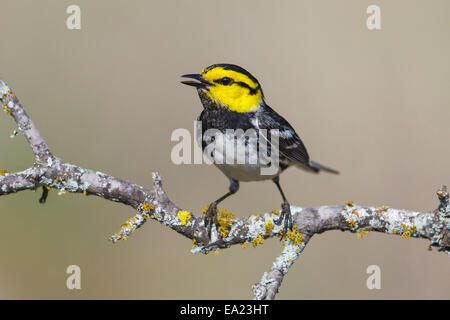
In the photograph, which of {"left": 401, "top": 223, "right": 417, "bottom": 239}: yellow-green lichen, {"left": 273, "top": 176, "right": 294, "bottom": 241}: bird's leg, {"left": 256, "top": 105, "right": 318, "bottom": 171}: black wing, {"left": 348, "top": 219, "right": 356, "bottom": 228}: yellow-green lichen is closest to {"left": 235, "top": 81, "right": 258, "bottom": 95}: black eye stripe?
{"left": 256, "top": 105, "right": 318, "bottom": 171}: black wing

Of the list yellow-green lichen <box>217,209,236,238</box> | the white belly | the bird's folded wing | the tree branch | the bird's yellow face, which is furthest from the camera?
the bird's folded wing

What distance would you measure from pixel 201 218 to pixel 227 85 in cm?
115

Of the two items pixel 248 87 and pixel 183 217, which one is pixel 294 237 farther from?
pixel 248 87

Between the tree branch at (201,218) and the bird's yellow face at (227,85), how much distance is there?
96cm

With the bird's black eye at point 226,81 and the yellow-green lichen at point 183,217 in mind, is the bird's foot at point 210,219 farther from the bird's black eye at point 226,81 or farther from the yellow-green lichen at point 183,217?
the bird's black eye at point 226,81

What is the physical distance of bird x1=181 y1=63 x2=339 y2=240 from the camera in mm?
4246

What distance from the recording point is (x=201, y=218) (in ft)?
13.0

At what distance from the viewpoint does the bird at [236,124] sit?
4.25m

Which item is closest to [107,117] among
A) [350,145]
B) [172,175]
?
[172,175]

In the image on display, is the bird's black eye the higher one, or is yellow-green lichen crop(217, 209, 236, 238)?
the bird's black eye

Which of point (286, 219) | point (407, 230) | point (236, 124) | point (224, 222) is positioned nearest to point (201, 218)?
point (224, 222)

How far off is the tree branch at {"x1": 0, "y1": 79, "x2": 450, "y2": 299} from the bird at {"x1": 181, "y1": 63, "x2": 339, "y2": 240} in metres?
0.26

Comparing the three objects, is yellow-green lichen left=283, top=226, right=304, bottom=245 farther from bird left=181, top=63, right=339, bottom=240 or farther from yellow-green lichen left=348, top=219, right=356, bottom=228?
yellow-green lichen left=348, top=219, right=356, bottom=228

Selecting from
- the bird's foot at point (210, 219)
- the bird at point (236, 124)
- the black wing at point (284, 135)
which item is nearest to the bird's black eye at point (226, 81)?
the bird at point (236, 124)
